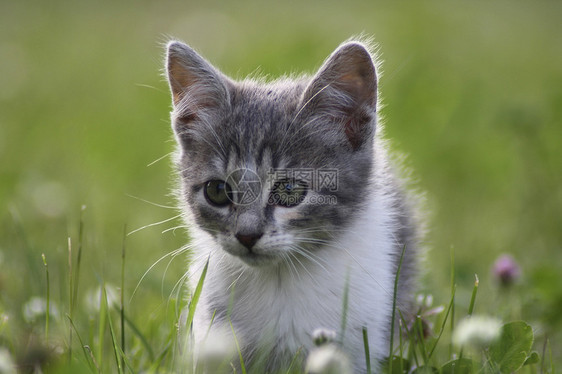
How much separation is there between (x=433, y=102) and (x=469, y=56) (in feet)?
7.41

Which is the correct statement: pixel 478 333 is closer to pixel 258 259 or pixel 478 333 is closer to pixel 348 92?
pixel 258 259

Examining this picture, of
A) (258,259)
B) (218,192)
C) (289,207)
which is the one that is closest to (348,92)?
(289,207)

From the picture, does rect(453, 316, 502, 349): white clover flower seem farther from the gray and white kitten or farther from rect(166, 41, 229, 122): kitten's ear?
rect(166, 41, 229, 122): kitten's ear

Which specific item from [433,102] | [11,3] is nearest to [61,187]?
[433,102]

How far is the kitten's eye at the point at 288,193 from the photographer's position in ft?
7.77

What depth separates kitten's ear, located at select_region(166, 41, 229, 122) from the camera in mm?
2660

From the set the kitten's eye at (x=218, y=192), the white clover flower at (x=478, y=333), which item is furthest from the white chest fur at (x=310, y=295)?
the white clover flower at (x=478, y=333)

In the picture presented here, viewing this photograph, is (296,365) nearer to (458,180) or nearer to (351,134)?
(351,134)

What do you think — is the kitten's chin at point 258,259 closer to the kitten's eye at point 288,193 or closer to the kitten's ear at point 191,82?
the kitten's eye at point 288,193

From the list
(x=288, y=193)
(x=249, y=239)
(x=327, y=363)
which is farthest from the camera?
(x=288, y=193)

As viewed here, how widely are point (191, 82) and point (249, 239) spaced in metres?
0.81

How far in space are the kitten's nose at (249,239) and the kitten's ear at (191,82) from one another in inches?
25.6

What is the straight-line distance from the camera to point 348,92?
2.55 m

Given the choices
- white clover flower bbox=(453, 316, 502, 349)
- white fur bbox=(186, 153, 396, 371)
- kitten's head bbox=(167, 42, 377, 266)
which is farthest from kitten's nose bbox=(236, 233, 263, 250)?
white clover flower bbox=(453, 316, 502, 349)
